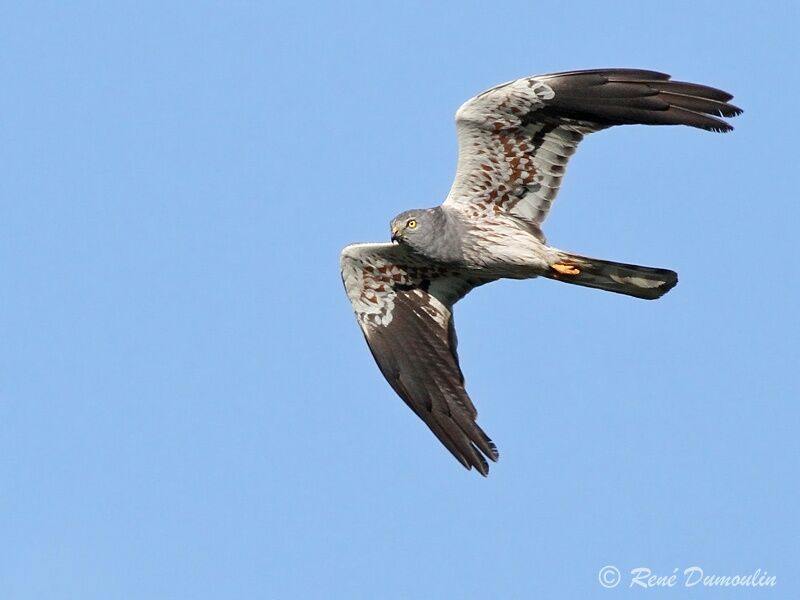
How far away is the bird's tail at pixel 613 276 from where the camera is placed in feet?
57.0

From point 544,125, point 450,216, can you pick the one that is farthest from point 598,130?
point 450,216

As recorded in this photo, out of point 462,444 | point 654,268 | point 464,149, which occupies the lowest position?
point 462,444

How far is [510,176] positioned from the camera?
1791 centimetres

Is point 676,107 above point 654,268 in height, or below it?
above

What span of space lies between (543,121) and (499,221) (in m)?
1.23

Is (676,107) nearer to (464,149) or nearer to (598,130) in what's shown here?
(598,130)

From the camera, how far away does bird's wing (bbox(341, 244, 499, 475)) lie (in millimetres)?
18094

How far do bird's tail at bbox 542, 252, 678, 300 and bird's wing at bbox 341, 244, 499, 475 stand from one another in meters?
1.52

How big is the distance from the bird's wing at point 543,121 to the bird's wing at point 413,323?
3.77 feet

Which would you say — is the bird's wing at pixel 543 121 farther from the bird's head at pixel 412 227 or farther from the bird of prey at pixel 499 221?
the bird's head at pixel 412 227

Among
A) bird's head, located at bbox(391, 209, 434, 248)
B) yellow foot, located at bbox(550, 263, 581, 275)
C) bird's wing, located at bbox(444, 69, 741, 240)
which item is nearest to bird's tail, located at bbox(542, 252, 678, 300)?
yellow foot, located at bbox(550, 263, 581, 275)

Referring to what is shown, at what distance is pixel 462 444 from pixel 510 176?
9.85 feet

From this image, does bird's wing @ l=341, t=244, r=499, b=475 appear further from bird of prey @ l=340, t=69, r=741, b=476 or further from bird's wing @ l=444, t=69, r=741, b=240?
bird's wing @ l=444, t=69, r=741, b=240

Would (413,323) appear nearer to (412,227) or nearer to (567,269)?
(412,227)
